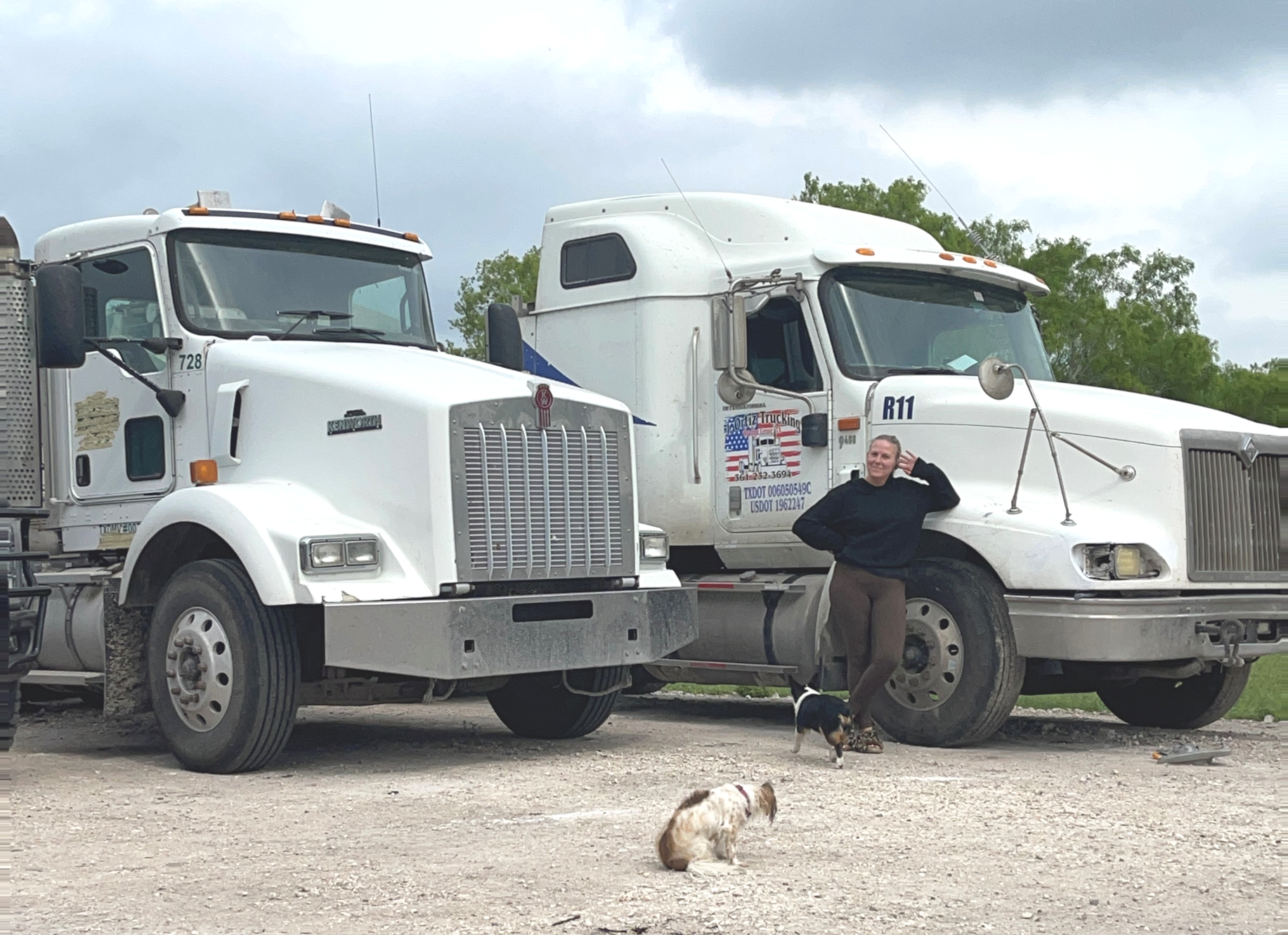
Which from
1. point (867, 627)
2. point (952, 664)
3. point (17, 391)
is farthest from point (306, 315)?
point (952, 664)

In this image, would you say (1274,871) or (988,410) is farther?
(988,410)

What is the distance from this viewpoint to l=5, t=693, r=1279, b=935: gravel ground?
5.44 m

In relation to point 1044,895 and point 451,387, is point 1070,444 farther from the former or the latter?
point 1044,895

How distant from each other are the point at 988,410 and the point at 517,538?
3.27m

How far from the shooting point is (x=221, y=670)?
8.79m

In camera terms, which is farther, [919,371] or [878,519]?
[919,371]

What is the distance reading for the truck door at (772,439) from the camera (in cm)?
1109

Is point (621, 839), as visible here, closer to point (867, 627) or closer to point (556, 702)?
point (867, 627)

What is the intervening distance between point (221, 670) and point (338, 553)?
3.20 ft

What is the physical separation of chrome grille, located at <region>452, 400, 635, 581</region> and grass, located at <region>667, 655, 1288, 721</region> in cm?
259

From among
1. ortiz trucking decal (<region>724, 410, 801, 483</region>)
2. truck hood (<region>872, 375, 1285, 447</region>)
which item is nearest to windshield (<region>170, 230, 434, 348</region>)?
ortiz trucking decal (<region>724, 410, 801, 483</region>)

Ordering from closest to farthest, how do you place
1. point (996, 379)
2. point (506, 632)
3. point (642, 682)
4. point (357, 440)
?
point (506, 632) < point (357, 440) < point (996, 379) < point (642, 682)

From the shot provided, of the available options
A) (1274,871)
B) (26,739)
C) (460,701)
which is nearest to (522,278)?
(460,701)

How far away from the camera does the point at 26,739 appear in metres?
11.0
